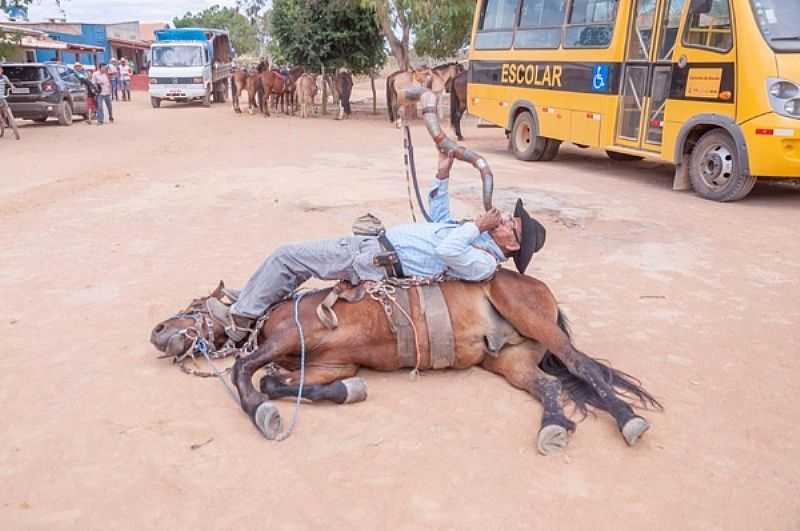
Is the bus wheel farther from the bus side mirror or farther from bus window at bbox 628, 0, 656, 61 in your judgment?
bus window at bbox 628, 0, 656, 61

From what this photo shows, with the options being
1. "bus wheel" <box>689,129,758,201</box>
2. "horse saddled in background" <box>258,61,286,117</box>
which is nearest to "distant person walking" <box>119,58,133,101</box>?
"horse saddled in background" <box>258,61,286,117</box>

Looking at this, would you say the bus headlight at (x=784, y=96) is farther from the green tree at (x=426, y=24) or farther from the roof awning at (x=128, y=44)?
the roof awning at (x=128, y=44)

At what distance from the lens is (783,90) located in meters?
7.56

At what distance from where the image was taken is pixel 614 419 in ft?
10.5

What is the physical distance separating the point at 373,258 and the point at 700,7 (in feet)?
22.7

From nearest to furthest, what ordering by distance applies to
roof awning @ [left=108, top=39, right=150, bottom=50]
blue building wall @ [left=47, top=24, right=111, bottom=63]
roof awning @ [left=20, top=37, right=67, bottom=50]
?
1. roof awning @ [left=20, top=37, right=67, bottom=50]
2. blue building wall @ [left=47, top=24, right=111, bottom=63]
3. roof awning @ [left=108, top=39, right=150, bottom=50]

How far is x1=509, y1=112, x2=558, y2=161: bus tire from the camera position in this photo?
11.9m

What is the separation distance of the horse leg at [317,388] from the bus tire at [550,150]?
9322mm

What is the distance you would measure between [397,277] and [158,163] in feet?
29.4

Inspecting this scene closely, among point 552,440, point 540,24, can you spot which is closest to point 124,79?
point 540,24

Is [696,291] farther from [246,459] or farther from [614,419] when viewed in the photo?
[246,459]

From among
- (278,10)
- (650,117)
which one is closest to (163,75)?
(278,10)

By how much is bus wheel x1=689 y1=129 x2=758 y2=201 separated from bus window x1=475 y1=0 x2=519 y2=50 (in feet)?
15.6

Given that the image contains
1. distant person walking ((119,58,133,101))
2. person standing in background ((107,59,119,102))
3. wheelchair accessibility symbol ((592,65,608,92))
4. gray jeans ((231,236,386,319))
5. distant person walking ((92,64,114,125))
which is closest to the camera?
gray jeans ((231,236,386,319))
